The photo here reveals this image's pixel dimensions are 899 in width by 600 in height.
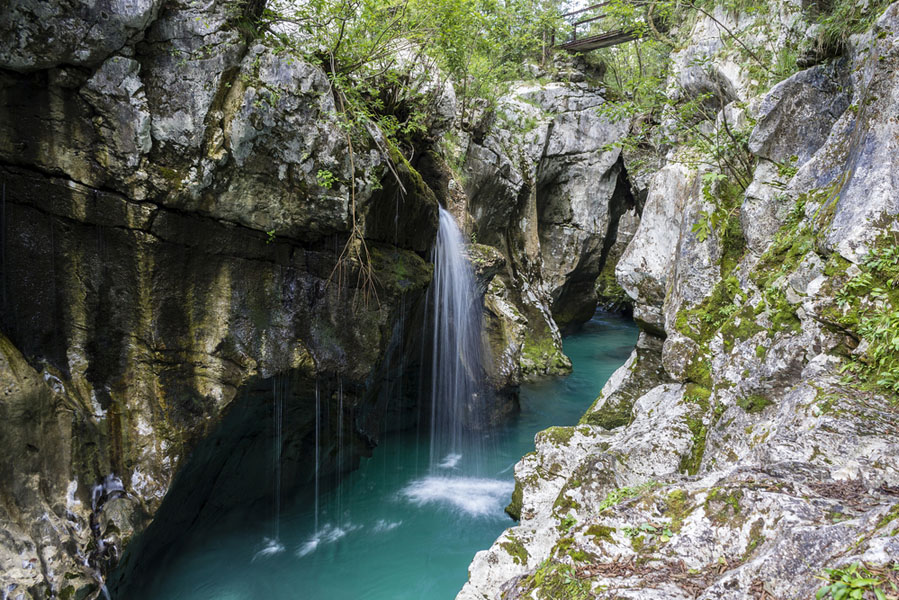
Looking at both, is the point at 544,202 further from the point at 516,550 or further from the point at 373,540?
the point at 516,550

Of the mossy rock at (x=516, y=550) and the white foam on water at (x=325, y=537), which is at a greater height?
the mossy rock at (x=516, y=550)

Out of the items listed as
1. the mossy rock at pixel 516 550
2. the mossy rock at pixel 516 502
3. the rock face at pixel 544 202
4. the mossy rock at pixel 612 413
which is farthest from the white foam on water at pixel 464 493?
the mossy rock at pixel 516 550

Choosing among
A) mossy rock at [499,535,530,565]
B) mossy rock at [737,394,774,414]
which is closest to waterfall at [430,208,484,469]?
mossy rock at [499,535,530,565]

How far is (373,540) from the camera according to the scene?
859cm

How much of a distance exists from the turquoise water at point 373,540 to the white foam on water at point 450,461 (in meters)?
0.05

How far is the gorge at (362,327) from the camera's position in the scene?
10.2ft

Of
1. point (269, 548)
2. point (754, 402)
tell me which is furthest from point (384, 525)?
point (754, 402)

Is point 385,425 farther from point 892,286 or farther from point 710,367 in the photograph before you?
point 892,286

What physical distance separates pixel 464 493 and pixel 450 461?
139 centimetres

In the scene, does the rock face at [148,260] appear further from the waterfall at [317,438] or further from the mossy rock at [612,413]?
the mossy rock at [612,413]

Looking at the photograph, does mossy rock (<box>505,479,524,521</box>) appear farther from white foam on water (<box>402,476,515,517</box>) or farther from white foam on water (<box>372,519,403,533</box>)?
white foam on water (<box>372,519,403,533</box>)

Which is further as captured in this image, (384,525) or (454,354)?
(454,354)

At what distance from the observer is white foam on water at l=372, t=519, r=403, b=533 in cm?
889

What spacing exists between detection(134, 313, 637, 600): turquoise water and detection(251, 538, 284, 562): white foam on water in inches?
0.7
